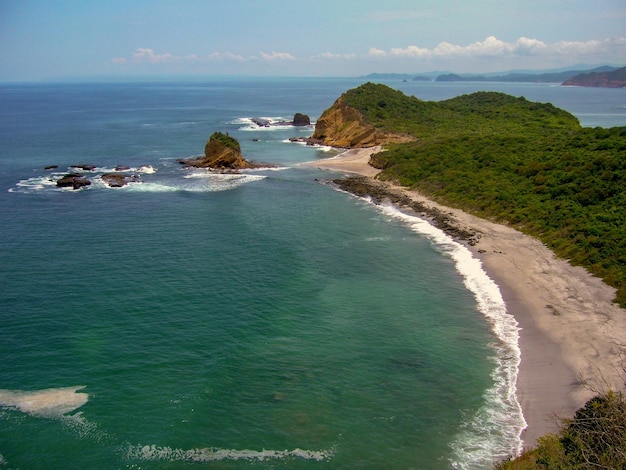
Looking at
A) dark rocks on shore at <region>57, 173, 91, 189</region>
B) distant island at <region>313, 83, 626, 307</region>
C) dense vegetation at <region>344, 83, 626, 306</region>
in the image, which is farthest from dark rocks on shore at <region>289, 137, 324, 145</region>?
dark rocks on shore at <region>57, 173, 91, 189</region>

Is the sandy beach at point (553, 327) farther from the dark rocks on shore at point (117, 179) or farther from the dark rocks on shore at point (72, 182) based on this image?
the dark rocks on shore at point (72, 182)

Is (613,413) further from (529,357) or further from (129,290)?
(129,290)

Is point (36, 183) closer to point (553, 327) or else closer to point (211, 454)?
point (211, 454)

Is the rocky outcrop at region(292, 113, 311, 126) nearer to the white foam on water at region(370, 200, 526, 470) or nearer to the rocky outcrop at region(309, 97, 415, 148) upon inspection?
the rocky outcrop at region(309, 97, 415, 148)

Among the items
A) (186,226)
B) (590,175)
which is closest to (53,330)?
(186,226)

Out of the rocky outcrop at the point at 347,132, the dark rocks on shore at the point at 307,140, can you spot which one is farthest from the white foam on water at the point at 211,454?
the dark rocks on shore at the point at 307,140

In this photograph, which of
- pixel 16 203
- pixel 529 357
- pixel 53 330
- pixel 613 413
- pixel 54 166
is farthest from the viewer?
pixel 54 166
